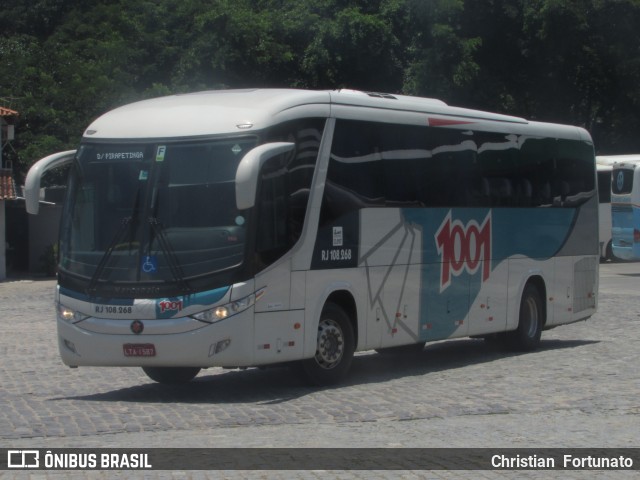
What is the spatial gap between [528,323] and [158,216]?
7272 millimetres

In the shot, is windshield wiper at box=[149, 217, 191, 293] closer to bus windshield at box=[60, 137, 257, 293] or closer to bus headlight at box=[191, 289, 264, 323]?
bus windshield at box=[60, 137, 257, 293]

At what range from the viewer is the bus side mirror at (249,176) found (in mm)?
10969

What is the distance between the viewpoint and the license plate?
11609mm

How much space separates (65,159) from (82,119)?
32.3 m

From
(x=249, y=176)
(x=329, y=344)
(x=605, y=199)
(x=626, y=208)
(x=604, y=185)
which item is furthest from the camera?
(x=605, y=199)

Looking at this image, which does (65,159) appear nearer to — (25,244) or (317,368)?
(317,368)

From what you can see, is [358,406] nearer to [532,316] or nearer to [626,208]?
[532,316]

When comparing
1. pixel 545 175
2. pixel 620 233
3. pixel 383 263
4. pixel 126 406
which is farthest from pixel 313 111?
pixel 620 233

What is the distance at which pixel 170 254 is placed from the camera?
1170 centimetres

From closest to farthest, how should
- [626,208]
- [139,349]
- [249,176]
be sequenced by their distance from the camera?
Answer: [249,176] < [139,349] < [626,208]

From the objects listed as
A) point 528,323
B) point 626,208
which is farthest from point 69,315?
point 626,208

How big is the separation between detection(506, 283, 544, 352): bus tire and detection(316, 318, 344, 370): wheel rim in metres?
4.65

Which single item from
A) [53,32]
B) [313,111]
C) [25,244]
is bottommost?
[25,244]

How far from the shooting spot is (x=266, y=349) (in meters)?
11.9
